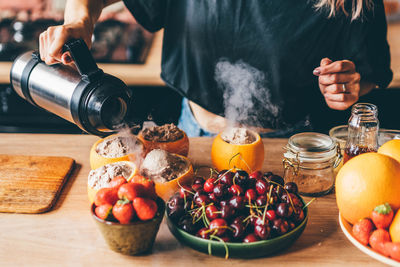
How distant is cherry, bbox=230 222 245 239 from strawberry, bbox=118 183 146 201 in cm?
21

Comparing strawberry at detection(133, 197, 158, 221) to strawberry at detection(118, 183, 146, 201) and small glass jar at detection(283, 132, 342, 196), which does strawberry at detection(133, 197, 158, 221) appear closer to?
strawberry at detection(118, 183, 146, 201)

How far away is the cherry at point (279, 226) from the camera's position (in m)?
0.90

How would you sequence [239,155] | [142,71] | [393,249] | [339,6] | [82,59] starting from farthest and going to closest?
1. [142,71]
2. [339,6]
3. [239,155]
4. [82,59]
5. [393,249]

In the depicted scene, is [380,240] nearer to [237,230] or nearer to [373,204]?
[373,204]

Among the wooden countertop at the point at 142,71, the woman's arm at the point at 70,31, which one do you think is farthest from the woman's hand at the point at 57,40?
the wooden countertop at the point at 142,71

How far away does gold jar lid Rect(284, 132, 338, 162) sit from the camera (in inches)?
44.3

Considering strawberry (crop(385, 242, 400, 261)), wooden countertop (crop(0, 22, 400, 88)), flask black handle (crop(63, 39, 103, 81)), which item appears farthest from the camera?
wooden countertop (crop(0, 22, 400, 88))

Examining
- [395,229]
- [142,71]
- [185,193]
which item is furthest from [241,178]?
[142,71]

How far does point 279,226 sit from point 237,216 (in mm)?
95

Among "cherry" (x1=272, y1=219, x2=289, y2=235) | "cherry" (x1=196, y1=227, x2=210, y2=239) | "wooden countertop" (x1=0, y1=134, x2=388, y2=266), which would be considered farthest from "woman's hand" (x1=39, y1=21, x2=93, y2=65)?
"cherry" (x1=272, y1=219, x2=289, y2=235)

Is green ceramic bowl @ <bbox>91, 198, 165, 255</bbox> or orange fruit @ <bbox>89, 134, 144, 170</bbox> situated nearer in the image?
green ceramic bowl @ <bbox>91, 198, 165, 255</bbox>

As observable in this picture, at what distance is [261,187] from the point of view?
A: 3.20 ft

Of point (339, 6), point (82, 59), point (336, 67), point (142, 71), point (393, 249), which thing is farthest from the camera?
point (142, 71)

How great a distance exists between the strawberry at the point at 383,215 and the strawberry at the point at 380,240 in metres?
0.01
